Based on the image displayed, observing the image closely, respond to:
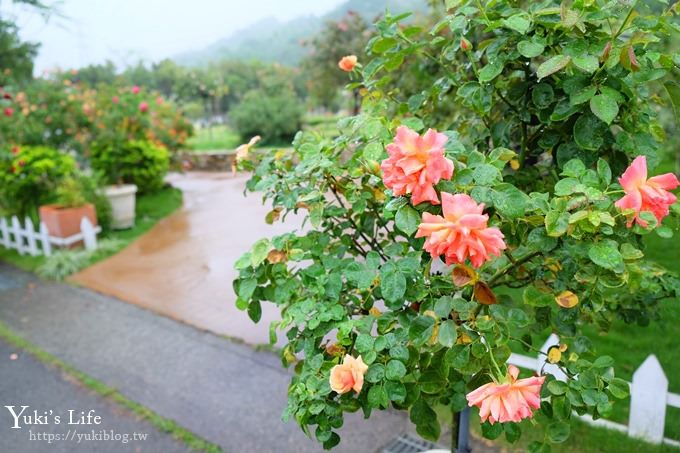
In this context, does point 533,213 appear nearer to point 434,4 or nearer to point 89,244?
point 434,4

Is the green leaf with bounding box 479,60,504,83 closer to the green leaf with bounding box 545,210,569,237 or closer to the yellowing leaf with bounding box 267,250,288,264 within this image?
the green leaf with bounding box 545,210,569,237

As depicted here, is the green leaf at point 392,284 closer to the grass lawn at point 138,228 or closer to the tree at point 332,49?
the grass lawn at point 138,228

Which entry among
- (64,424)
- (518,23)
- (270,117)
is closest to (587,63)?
(518,23)

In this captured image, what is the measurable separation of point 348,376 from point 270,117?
15.7 metres

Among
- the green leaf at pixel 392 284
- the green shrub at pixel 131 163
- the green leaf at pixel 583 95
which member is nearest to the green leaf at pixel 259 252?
the green leaf at pixel 392 284

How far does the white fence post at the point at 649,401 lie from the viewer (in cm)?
203

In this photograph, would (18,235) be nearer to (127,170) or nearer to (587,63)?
(127,170)

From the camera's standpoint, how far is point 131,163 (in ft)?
22.9

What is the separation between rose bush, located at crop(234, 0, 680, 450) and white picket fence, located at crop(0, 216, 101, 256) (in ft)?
14.9

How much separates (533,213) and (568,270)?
0.15 m

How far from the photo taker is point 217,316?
12.6 ft

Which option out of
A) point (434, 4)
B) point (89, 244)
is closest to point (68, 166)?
point (89, 244)

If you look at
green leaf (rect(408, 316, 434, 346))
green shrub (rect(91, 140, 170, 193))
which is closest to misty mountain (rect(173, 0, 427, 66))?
green shrub (rect(91, 140, 170, 193))

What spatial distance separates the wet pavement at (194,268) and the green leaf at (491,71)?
8.65 ft
